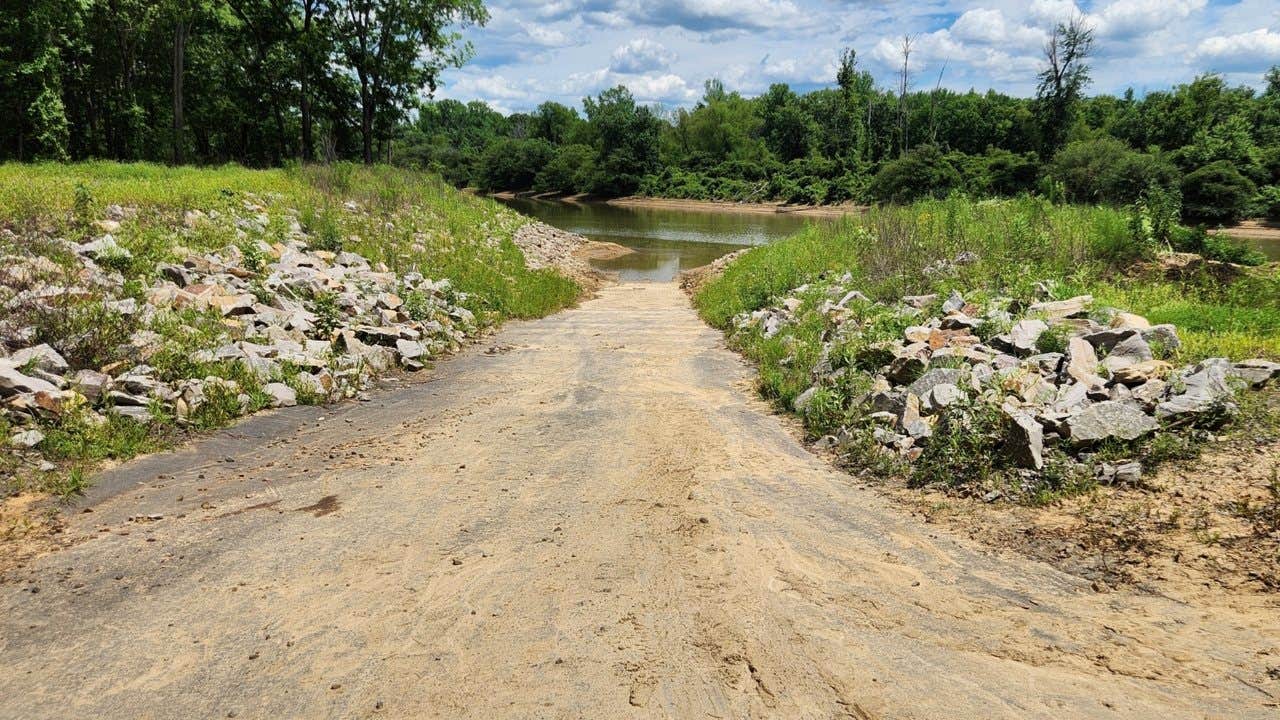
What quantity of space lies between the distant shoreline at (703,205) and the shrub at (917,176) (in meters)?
3.63

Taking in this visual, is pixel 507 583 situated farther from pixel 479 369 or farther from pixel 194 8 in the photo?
pixel 194 8

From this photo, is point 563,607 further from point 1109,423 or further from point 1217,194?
point 1217,194

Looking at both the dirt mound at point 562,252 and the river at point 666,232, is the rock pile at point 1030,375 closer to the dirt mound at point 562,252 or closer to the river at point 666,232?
the dirt mound at point 562,252

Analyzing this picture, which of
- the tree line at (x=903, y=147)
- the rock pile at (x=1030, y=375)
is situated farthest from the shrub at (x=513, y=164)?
the rock pile at (x=1030, y=375)

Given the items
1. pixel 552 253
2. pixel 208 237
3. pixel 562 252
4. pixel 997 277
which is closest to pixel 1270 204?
pixel 562 252

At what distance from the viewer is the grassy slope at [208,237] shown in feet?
22.5

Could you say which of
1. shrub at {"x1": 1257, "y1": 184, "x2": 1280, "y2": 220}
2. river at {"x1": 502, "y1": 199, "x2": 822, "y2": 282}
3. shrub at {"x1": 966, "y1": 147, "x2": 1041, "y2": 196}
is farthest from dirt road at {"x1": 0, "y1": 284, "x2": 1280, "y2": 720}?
shrub at {"x1": 966, "y1": 147, "x2": 1041, "y2": 196}

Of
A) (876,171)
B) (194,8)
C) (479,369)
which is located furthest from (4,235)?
(876,171)

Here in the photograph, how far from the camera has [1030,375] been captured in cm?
639

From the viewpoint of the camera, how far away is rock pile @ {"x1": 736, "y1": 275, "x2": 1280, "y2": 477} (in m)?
5.45

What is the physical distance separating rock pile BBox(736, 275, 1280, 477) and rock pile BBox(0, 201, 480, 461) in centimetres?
582

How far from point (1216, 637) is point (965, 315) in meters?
5.36

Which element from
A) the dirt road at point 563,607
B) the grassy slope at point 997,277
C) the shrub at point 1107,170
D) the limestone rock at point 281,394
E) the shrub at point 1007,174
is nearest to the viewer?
the dirt road at point 563,607

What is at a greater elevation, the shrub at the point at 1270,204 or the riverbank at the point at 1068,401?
the shrub at the point at 1270,204
